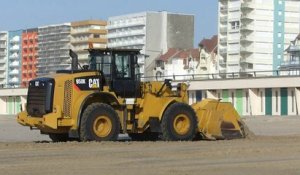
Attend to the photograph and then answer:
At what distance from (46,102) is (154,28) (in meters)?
142

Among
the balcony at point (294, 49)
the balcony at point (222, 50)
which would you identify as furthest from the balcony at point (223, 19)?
the balcony at point (294, 49)

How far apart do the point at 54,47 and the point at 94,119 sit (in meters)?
169

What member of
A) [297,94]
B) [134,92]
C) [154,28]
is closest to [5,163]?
[134,92]

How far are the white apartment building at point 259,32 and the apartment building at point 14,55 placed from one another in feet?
229

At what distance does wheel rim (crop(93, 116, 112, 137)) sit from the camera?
75.2ft

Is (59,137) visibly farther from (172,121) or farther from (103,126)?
(172,121)

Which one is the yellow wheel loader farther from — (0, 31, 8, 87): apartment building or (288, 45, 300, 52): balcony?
(0, 31, 8, 87): apartment building

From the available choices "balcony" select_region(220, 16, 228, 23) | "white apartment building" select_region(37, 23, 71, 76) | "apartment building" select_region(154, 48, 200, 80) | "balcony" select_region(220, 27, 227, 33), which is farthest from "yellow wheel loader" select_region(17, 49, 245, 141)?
"white apartment building" select_region(37, 23, 71, 76)

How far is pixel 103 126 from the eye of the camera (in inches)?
909

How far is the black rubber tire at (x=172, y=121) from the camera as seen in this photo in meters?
24.1

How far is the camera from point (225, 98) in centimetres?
7081

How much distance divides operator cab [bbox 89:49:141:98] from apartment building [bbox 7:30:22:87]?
539ft

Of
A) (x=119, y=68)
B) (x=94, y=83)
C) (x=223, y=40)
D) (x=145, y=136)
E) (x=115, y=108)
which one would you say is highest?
(x=223, y=40)

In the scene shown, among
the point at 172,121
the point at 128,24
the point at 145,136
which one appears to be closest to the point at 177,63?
the point at 128,24
